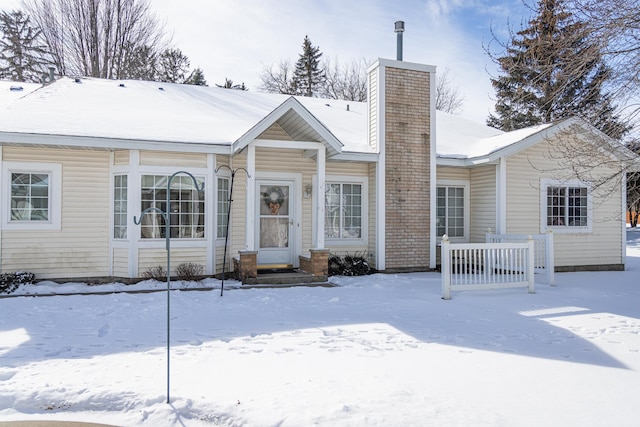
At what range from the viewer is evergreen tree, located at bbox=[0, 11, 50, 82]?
73.5ft

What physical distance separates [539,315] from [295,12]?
8.46 m

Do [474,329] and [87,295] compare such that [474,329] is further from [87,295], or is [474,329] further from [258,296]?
[87,295]

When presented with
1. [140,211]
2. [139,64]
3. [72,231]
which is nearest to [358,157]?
[140,211]

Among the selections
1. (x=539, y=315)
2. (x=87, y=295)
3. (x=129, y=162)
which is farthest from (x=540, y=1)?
(x=87, y=295)

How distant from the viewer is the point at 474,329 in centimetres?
591

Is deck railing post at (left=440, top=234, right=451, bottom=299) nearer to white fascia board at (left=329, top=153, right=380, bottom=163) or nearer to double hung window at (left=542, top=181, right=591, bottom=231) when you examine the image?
white fascia board at (left=329, top=153, right=380, bottom=163)

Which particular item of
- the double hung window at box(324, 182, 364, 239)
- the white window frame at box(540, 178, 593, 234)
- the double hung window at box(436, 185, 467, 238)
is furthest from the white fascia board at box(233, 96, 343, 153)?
the white window frame at box(540, 178, 593, 234)

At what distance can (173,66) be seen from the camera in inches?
1091

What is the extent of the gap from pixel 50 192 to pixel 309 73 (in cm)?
2602

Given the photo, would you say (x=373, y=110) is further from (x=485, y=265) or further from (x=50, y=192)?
(x=50, y=192)

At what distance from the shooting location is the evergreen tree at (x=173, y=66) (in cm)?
2639

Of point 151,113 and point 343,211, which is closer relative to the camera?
point 151,113

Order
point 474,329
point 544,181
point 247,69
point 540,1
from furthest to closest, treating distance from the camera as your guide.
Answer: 1. point 247,69
2. point 544,181
3. point 540,1
4. point 474,329

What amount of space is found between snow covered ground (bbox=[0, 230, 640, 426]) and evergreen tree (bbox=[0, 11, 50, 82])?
64.9 ft
